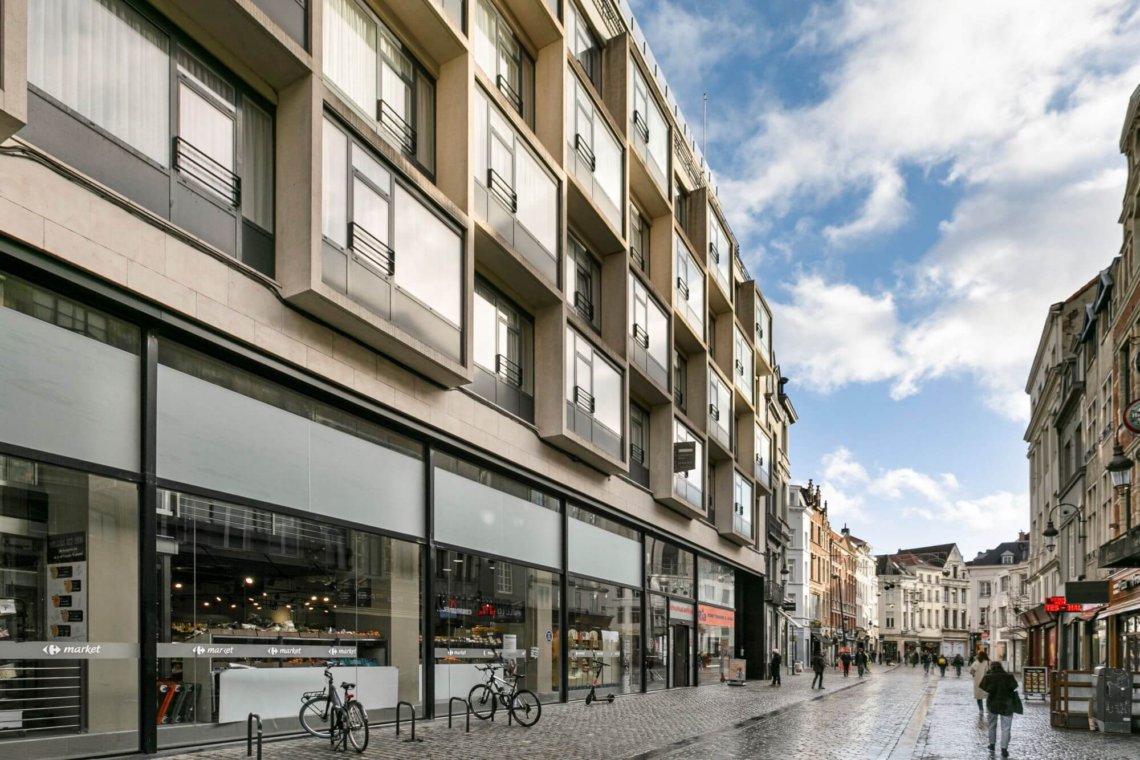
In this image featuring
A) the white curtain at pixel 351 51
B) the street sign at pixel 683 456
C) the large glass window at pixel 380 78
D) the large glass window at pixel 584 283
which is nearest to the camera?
the white curtain at pixel 351 51

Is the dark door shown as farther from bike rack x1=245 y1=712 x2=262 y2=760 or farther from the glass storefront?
A: bike rack x1=245 y1=712 x2=262 y2=760

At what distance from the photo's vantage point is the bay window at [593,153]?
2589 cm

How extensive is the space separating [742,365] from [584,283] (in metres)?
18.2

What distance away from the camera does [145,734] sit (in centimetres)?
1258

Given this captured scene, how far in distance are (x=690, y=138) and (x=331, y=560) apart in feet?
86.2

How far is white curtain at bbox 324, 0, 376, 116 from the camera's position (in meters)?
16.9

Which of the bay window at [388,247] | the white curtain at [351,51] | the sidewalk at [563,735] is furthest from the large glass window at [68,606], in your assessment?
the white curtain at [351,51]

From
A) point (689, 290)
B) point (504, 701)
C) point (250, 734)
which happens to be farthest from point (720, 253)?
point (250, 734)

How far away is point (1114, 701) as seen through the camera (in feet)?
67.8

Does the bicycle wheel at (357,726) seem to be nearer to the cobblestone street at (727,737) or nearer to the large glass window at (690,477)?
the cobblestone street at (727,737)

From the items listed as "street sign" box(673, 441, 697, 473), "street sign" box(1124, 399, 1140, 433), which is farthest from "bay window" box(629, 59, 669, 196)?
"street sign" box(1124, 399, 1140, 433)

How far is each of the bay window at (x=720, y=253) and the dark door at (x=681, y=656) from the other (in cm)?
1291

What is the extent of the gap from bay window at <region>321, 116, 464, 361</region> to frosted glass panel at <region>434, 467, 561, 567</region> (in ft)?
9.23

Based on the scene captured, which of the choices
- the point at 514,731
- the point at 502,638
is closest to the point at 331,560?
the point at 514,731
